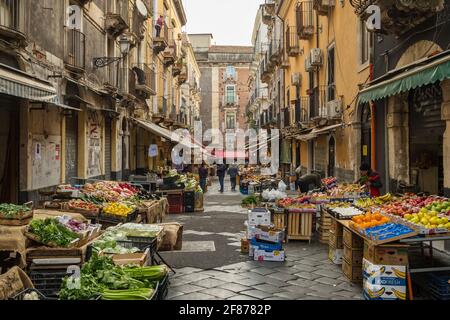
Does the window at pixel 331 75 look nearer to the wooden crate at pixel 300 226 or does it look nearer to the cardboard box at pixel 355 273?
the wooden crate at pixel 300 226

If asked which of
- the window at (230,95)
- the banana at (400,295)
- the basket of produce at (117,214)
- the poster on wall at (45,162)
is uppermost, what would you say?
the window at (230,95)

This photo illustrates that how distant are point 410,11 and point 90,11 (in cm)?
944

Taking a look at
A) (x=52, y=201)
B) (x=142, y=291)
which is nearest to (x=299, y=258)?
(x=142, y=291)

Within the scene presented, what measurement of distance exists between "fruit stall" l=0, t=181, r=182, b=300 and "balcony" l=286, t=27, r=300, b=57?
18.8 metres

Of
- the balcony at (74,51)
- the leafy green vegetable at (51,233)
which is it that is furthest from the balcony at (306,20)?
the leafy green vegetable at (51,233)

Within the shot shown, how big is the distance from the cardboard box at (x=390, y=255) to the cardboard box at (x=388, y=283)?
0.19 ft

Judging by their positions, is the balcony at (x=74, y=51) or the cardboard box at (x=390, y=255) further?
the balcony at (x=74, y=51)

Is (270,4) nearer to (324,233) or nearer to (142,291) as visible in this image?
(324,233)

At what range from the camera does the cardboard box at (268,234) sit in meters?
7.88

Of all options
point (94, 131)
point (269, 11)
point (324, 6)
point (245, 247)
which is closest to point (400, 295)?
point (245, 247)

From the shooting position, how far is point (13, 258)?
5480mm

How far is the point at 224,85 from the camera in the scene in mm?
60000

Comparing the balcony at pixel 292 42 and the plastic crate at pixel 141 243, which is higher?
the balcony at pixel 292 42

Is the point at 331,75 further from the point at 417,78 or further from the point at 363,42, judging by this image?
the point at 417,78
